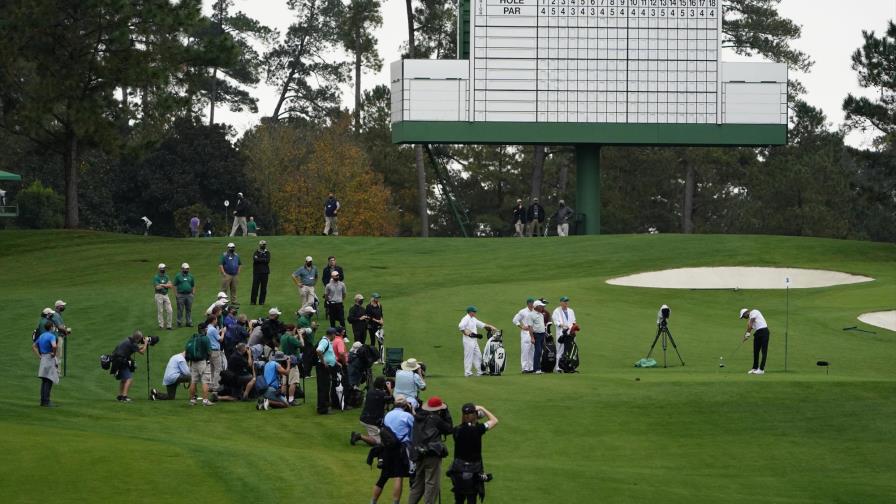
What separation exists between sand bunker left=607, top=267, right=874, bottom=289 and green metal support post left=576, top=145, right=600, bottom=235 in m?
13.3

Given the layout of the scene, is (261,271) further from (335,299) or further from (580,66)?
(580,66)

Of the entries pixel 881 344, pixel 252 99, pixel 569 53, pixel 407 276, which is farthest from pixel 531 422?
pixel 252 99

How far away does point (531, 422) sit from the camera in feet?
92.5

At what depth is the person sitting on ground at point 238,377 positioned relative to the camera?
103 ft

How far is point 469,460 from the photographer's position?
20.9 m

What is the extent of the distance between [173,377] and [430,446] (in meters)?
11.9

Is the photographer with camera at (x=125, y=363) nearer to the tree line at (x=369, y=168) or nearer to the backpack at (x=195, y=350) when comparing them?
the backpack at (x=195, y=350)

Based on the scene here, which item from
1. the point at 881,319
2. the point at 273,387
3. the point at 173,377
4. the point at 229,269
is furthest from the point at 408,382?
the point at 881,319

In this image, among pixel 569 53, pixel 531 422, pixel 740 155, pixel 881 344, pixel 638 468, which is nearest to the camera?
pixel 638 468

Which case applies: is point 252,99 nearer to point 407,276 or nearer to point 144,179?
point 144,179

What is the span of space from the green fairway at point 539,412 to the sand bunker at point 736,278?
1062 mm

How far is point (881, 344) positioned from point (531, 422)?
49.3 feet

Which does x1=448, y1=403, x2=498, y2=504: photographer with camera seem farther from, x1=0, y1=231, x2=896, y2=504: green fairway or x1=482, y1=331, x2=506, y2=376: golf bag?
x1=482, y1=331, x2=506, y2=376: golf bag

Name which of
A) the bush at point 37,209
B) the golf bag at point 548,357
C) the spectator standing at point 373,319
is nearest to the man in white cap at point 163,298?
the spectator standing at point 373,319
